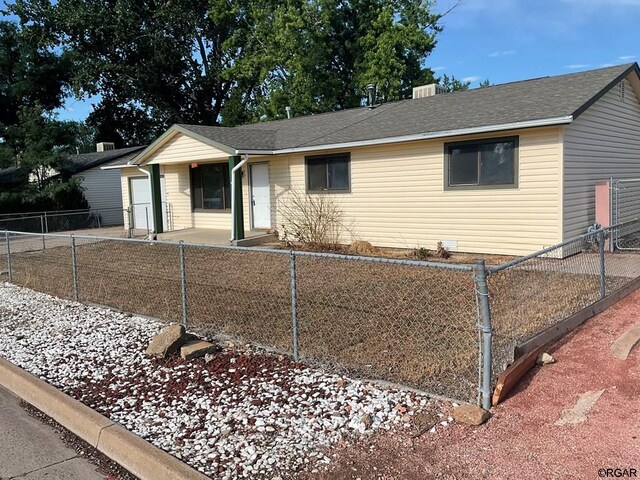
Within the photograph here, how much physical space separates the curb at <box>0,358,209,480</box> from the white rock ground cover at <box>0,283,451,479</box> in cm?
10

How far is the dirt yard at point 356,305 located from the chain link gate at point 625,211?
4054 mm

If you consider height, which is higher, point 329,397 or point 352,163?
point 352,163

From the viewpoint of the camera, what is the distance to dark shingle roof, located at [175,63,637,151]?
10.6 meters

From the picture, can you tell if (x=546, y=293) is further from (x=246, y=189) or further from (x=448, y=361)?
(x=246, y=189)

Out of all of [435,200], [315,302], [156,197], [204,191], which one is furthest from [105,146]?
[315,302]

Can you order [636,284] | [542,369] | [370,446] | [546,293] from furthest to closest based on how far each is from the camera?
1. [636,284]
2. [546,293]
3. [542,369]
4. [370,446]

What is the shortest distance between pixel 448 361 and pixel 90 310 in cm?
544

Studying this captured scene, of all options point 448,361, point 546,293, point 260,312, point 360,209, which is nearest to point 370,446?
point 448,361

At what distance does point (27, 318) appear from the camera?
299 inches

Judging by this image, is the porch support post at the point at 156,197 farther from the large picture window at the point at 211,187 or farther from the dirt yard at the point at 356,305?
the dirt yard at the point at 356,305

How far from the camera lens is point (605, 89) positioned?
10797 millimetres

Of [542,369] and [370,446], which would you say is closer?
[370,446]

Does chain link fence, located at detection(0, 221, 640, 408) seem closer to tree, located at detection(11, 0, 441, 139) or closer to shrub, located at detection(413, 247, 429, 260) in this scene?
shrub, located at detection(413, 247, 429, 260)

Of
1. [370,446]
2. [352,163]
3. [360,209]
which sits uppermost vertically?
[352,163]
